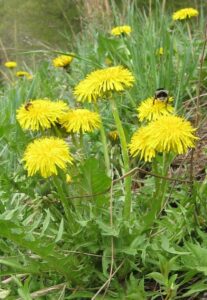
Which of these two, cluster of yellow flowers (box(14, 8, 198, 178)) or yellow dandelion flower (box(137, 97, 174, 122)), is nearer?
cluster of yellow flowers (box(14, 8, 198, 178))

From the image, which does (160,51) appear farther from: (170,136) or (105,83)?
(170,136)

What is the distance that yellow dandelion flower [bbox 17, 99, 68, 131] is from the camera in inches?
42.5

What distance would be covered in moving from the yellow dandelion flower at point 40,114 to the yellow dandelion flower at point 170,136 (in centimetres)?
23

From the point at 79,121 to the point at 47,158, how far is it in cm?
16

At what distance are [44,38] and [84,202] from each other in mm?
3968

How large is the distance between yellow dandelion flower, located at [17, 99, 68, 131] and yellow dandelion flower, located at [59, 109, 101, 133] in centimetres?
2

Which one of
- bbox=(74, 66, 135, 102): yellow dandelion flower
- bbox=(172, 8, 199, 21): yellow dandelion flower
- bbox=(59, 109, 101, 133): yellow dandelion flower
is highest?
bbox=(172, 8, 199, 21): yellow dandelion flower

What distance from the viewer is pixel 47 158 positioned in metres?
0.98

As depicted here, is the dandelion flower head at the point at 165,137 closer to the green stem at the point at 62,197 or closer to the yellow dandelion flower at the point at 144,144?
the yellow dandelion flower at the point at 144,144

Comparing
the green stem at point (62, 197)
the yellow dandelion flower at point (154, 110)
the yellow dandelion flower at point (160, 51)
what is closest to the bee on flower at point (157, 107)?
the yellow dandelion flower at point (154, 110)

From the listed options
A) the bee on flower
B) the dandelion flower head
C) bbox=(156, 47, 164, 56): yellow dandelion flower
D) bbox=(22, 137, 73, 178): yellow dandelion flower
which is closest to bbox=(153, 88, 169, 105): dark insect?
the bee on flower

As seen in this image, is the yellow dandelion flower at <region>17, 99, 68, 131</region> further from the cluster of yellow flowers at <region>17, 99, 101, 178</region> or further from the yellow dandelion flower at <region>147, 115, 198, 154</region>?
the yellow dandelion flower at <region>147, 115, 198, 154</region>

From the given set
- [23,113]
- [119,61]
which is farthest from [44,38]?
[23,113]

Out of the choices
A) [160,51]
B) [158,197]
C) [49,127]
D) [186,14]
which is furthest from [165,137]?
[186,14]
